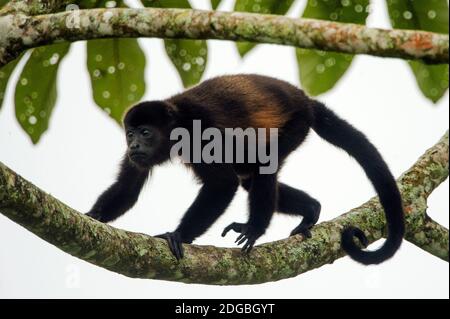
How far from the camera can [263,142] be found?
495 centimetres

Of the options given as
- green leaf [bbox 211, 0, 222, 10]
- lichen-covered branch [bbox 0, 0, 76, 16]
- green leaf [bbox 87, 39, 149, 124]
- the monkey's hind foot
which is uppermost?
lichen-covered branch [bbox 0, 0, 76, 16]

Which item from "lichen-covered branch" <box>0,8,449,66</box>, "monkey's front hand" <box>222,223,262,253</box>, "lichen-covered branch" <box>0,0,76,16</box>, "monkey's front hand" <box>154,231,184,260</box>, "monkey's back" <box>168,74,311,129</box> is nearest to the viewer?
"lichen-covered branch" <box>0,8,449,66</box>

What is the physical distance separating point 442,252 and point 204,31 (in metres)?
2.46

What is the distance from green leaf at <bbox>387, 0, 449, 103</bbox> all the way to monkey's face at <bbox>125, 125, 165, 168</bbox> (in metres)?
1.84

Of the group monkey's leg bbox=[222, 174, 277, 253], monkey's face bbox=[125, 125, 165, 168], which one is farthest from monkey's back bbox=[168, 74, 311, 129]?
monkey's leg bbox=[222, 174, 277, 253]

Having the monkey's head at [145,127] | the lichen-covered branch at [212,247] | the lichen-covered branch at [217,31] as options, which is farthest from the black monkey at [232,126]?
the lichen-covered branch at [217,31]

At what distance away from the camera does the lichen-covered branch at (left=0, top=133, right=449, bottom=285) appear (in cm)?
317

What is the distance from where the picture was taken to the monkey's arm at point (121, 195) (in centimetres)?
509

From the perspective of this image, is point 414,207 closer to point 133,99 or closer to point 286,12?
point 286,12

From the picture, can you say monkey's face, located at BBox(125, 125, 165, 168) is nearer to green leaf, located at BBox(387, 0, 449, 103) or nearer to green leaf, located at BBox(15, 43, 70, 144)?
green leaf, located at BBox(15, 43, 70, 144)

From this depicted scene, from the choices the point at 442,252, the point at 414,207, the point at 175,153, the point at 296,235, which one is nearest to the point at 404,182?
the point at 414,207

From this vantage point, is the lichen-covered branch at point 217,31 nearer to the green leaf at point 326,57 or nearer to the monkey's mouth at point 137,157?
the green leaf at point 326,57

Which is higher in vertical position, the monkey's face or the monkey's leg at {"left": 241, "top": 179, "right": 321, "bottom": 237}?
the monkey's face

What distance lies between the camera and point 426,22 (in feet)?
13.9
